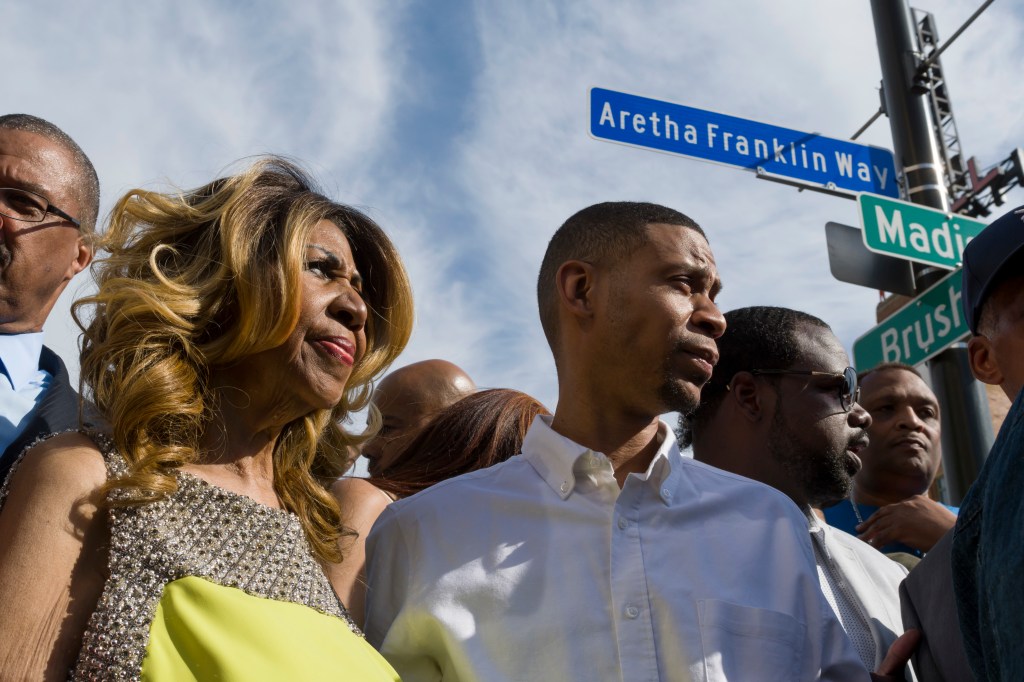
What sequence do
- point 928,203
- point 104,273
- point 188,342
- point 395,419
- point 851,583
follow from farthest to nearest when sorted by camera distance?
point 928,203 → point 395,419 → point 851,583 → point 104,273 → point 188,342

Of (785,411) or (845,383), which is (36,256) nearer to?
(785,411)

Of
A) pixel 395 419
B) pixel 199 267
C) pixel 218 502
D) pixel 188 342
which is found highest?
pixel 395 419

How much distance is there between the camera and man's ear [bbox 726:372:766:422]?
12.5 ft

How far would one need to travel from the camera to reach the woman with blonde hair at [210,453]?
1805 mm

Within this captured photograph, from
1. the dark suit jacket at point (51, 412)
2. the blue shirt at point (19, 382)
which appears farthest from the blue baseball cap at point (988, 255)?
the blue shirt at point (19, 382)

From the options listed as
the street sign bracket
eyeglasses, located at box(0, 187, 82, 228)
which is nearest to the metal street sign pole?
the street sign bracket

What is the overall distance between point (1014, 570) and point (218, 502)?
1480 millimetres

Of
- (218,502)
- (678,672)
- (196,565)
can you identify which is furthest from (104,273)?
(678,672)

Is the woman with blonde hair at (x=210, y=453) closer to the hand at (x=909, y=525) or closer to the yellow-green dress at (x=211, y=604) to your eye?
the yellow-green dress at (x=211, y=604)

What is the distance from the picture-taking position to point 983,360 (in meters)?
2.48

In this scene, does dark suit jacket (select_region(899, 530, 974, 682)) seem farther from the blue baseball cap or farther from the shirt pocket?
the blue baseball cap

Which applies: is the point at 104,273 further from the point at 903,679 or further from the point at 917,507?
the point at 917,507

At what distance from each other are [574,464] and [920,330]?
3.54 meters

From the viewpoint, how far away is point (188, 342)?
229cm
